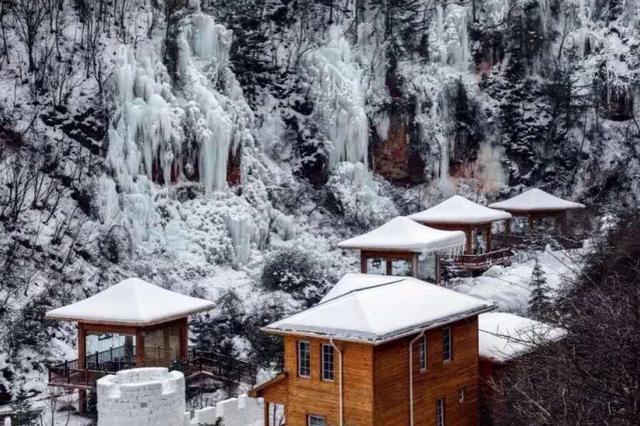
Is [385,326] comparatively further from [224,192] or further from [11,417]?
[224,192]

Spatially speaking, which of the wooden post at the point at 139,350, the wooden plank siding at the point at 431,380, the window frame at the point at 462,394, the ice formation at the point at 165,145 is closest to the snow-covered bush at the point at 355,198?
the ice formation at the point at 165,145

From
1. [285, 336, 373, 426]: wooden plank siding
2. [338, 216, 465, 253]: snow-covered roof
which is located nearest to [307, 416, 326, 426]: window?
[285, 336, 373, 426]: wooden plank siding

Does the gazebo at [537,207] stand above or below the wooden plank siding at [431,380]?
above

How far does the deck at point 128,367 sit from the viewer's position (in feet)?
81.0

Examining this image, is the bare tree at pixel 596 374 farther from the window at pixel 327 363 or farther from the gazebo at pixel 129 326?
the gazebo at pixel 129 326

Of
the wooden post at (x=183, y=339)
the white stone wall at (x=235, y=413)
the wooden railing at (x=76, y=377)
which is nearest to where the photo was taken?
the white stone wall at (x=235, y=413)

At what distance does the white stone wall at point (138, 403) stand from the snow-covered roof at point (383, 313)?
2901 mm

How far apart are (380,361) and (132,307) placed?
790cm

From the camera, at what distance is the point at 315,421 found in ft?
69.6

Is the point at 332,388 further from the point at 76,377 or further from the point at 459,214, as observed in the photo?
the point at 459,214

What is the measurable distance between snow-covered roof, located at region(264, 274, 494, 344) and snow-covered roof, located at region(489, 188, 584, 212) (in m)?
21.8

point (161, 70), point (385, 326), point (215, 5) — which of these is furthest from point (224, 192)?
point (385, 326)

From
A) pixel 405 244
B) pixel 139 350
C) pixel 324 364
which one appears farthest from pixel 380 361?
pixel 405 244

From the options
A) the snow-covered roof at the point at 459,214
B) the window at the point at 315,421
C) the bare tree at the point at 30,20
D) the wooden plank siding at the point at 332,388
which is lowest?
the window at the point at 315,421
